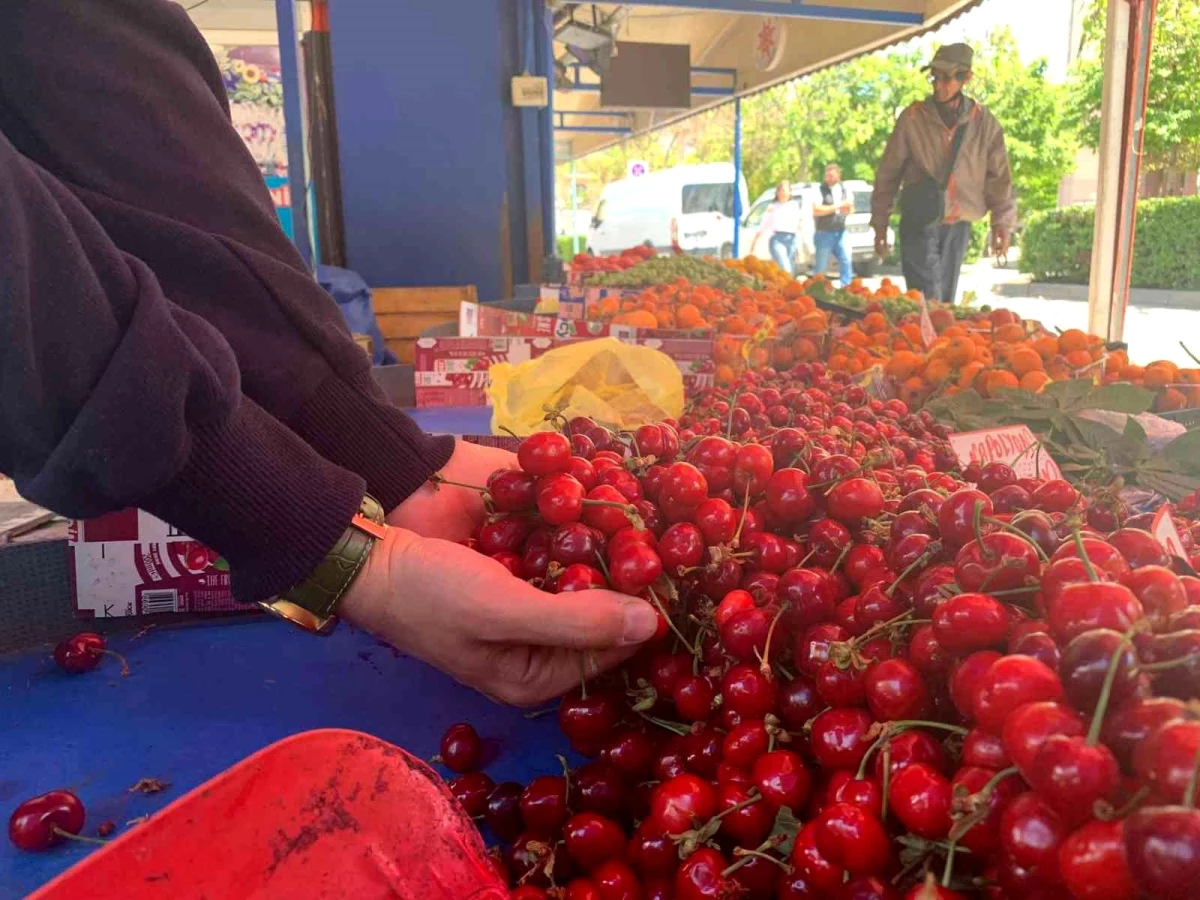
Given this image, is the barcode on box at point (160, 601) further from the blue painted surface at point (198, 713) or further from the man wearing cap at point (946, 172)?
the man wearing cap at point (946, 172)

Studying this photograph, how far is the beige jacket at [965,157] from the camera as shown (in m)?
6.57

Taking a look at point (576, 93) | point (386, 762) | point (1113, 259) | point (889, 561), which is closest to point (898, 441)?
point (889, 561)

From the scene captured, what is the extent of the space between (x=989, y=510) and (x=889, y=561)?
124mm

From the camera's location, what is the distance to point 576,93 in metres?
15.9

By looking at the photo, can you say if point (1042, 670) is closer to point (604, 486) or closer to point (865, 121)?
point (604, 486)

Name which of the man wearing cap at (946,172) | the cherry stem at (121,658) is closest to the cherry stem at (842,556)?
the cherry stem at (121,658)

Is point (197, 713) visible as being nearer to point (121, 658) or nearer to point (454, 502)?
point (121, 658)

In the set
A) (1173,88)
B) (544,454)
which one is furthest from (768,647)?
(1173,88)

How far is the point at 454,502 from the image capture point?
5.24 feet

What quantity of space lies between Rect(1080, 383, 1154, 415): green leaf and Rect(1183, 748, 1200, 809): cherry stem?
1697mm

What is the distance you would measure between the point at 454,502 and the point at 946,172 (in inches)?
241

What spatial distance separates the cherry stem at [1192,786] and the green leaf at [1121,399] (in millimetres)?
1697

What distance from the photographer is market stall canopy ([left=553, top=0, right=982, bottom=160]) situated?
754cm

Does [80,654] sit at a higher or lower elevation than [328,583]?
lower
